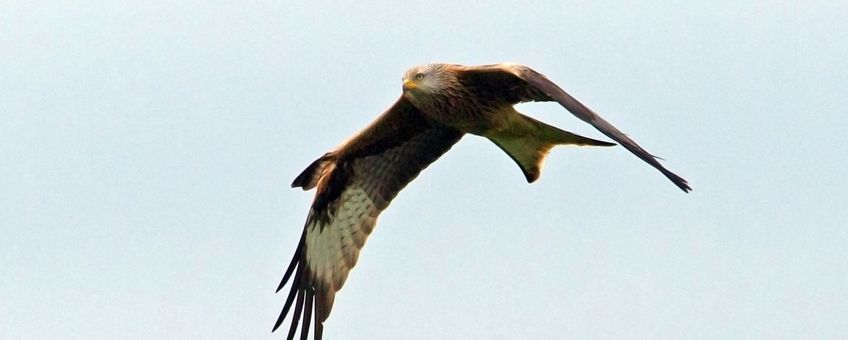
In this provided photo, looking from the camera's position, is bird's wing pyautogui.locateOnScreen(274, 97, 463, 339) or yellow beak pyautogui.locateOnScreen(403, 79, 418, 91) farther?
bird's wing pyautogui.locateOnScreen(274, 97, 463, 339)

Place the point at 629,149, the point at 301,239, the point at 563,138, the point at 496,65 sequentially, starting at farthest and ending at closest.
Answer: the point at 301,239
the point at 563,138
the point at 496,65
the point at 629,149

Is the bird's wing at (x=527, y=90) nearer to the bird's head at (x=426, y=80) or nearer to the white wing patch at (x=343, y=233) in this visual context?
the bird's head at (x=426, y=80)

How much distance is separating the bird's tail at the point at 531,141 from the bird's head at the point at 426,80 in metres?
0.57

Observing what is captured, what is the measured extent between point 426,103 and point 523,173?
1.05m

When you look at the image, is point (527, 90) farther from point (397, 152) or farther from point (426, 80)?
point (397, 152)

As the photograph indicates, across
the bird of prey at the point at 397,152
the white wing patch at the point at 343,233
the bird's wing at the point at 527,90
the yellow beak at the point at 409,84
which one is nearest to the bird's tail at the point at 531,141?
the bird of prey at the point at 397,152

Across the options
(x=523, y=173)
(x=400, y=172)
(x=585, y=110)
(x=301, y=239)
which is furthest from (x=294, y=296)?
(x=585, y=110)

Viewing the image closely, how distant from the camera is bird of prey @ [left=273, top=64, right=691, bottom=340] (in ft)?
34.0

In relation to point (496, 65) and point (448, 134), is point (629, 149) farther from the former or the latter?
point (448, 134)

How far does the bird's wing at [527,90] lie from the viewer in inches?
354

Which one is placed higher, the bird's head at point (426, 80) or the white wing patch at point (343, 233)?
the bird's head at point (426, 80)

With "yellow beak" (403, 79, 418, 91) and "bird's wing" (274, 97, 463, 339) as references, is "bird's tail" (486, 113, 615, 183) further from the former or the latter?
"yellow beak" (403, 79, 418, 91)

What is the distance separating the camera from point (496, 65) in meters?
10.1

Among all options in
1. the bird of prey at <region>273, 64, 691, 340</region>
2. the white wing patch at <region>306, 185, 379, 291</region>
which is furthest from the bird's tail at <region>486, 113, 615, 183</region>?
→ the white wing patch at <region>306, 185, 379, 291</region>
